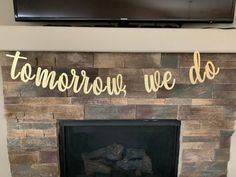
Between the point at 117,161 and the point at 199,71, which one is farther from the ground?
the point at 199,71

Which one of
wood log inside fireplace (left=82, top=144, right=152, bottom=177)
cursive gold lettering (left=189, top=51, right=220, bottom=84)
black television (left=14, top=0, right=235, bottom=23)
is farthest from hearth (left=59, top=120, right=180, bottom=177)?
black television (left=14, top=0, right=235, bottom=23)

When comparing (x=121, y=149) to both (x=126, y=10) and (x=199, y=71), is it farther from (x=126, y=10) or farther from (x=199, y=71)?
(x=126, y=10)

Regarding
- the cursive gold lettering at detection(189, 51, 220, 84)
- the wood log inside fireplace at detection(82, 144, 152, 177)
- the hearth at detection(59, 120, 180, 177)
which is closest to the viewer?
the cursive gold lettering at detection(189, 51, 220, 84)

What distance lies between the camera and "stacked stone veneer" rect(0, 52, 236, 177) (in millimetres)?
1570

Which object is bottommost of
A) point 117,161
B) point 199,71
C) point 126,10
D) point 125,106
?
point 117,161

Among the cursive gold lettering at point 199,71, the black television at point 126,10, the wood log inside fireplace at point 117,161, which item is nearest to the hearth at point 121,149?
the wood log inside fireplace at point 117,161

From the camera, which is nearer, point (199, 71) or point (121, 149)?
point (199, 71)

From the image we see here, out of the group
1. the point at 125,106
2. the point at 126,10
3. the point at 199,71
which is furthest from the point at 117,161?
the point at 126,10

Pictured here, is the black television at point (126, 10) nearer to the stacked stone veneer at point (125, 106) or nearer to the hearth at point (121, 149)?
the stacked stone veneer at point (125, 106)

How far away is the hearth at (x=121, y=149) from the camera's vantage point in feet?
5.60

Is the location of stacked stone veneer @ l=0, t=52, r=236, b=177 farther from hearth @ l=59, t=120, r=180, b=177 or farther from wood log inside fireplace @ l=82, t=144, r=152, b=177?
wood log inside fireplace @ l=82, t=144, r=152, b=177

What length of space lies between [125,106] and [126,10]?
1.67 feet

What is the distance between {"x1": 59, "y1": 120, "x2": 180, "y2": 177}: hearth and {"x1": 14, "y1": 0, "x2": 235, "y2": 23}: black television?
22.7 inches

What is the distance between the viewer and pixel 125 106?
5.37ft
